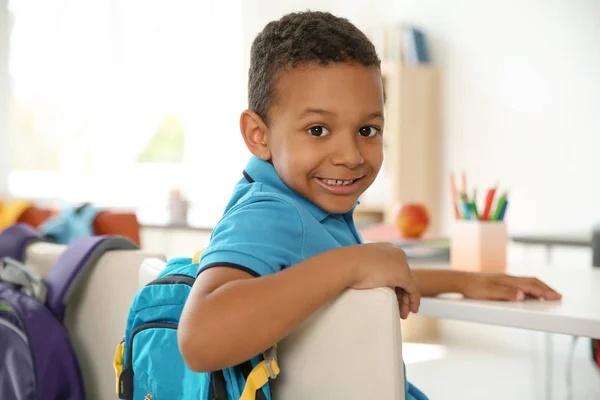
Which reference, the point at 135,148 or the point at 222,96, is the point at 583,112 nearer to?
the point at 222,96

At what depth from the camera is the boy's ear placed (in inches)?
40.1

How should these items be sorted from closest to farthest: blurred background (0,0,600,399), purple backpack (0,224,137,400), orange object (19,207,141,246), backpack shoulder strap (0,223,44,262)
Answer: purple backpack (0,224,137,400), backpack shoulder strap (0,223,44,262), orange object (19,207,141,246), blurred background (0,0,600,399)

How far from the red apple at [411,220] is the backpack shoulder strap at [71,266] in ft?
2.65

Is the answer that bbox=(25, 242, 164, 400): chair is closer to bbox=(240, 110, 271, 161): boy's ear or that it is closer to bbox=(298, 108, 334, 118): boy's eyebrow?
bbox=(240, 110, 271, 161): boy's ear

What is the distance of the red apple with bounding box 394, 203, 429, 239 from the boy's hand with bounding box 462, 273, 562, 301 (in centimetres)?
74

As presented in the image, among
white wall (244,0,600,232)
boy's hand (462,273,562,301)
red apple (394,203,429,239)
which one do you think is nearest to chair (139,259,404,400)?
boy's hand (462,273,562,301)

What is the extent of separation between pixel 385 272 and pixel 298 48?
0.32 m

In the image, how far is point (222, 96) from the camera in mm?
5312


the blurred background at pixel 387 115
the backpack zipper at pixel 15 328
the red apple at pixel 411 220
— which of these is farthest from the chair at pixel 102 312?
the blurred background at pixel 387 115

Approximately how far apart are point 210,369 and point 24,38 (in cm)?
449

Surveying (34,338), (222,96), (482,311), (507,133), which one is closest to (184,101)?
(222,96)

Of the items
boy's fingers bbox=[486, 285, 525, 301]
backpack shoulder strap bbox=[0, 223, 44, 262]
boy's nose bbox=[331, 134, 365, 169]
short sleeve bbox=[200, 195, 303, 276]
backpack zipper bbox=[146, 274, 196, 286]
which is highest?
boy's nose bbox=[331, 134, 365, 169]

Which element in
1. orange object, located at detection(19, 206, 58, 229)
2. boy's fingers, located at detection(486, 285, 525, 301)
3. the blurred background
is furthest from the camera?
the blurred background

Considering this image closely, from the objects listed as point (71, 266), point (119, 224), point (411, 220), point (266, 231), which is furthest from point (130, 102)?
point (266, 231)
